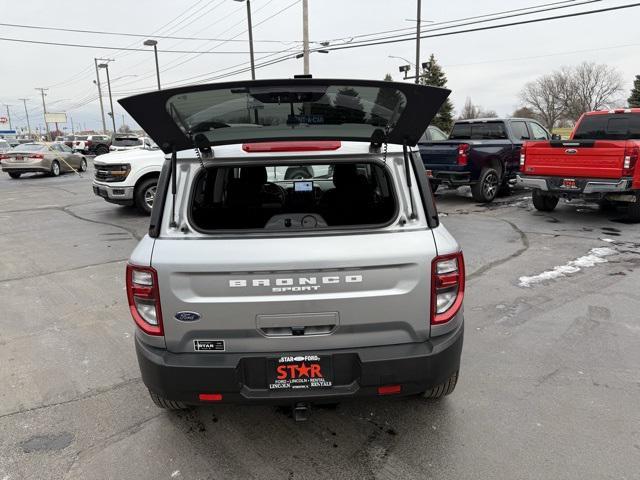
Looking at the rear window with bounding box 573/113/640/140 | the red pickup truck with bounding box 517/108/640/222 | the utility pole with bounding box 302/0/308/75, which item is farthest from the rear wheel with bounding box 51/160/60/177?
the rear window with bounding box 573/113/640/140

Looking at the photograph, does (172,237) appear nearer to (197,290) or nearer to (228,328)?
(197,290)

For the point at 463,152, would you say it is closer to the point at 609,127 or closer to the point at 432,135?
the point at 432,135

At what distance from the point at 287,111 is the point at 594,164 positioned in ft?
24.8

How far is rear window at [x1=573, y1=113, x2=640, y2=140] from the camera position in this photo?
29.6 ft

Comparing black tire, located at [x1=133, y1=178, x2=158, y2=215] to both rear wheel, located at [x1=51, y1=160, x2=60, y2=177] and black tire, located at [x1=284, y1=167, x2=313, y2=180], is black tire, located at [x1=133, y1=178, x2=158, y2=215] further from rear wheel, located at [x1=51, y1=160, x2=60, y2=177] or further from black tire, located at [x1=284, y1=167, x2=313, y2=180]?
rear wheel, located at [x1=51, y1=160, x2=60, y2=177]

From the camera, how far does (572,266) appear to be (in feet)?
20.1

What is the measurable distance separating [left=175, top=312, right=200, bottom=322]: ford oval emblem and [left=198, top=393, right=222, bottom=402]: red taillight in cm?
39

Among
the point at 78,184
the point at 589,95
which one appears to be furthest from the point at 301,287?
the point at 589,95

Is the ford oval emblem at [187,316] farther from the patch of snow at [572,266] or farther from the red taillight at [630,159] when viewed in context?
the red taillight at [630,159]

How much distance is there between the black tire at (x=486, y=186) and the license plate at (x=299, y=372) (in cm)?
963

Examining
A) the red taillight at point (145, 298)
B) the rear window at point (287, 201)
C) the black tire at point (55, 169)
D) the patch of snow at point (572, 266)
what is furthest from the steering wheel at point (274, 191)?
the black tire at point (55, 169)

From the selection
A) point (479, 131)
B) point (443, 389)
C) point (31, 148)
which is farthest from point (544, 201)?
point (31, 148)

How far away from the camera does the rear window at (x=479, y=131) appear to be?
11.8m

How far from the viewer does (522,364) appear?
11.8 ft
